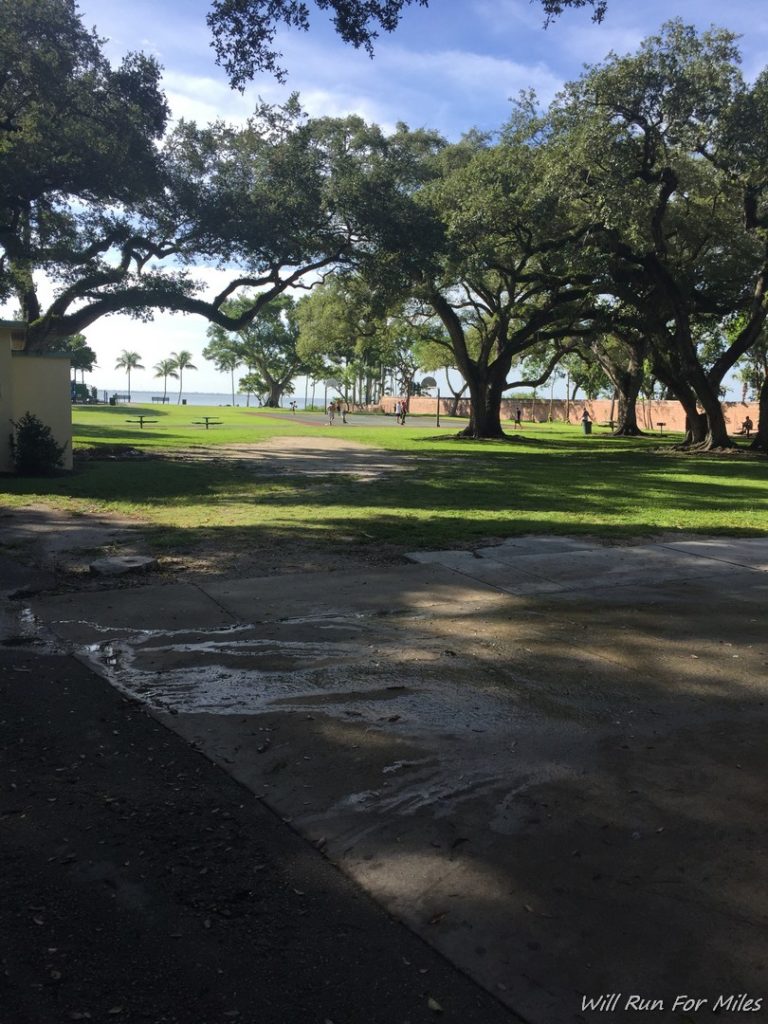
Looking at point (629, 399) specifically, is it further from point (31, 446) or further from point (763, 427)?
point (31, 446)

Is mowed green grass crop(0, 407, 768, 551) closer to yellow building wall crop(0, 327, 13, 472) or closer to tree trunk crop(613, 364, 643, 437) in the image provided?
yellow building wall crop(0, 327, 13, 472)

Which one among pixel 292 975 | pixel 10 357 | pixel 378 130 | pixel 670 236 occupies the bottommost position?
pixel 292 975

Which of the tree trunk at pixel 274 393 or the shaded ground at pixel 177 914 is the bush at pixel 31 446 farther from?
the tree trunk at pixel 274 393

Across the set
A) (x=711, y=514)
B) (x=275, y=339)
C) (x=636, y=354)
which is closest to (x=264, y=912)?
(x=711, y=514)

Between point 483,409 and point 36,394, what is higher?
point 483,409

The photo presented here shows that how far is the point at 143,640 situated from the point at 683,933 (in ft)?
13.0

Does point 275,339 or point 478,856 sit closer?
point 478,856

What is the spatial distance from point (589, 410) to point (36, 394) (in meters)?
60.4

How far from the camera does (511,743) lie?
414 centimetres

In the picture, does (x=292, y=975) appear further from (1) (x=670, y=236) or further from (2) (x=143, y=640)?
(1) (x=670, y=236)

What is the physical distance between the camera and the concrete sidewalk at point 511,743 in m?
2.71

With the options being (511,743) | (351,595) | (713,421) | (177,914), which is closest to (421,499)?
(351,595)

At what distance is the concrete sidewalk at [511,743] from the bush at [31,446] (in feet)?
33.8

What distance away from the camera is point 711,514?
40.5ft
